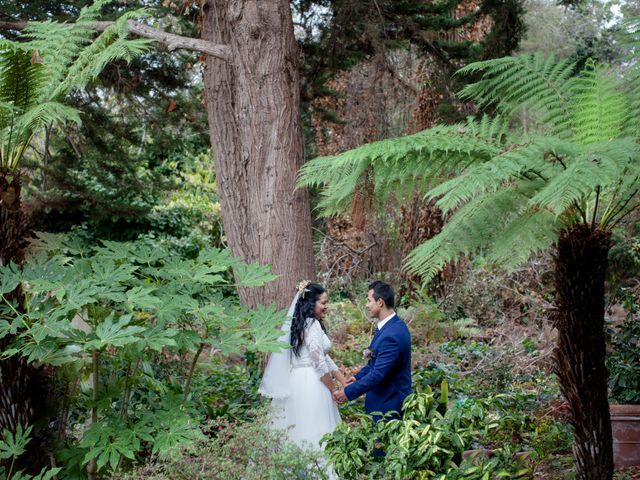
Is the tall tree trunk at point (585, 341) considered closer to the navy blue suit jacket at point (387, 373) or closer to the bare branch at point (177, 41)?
the navy blue suit jacket at point (387, 373)

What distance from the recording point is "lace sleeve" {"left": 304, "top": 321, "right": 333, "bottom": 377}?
5.54 meters

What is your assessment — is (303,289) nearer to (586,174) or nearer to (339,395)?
(339,395)

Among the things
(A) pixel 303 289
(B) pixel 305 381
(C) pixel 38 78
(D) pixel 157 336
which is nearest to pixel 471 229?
(A) pixel 303 289

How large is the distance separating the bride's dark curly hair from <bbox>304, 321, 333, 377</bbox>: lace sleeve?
2.2 inches

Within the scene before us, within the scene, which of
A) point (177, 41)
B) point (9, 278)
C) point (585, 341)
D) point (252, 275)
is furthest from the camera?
point (177, 41)

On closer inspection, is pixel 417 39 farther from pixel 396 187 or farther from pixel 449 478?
pixel 449 478

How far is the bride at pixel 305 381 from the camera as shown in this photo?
218 inches

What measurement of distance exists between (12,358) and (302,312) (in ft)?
6.73

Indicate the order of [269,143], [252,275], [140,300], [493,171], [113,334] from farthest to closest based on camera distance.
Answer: [269,143], [252,275], [140,300], [113,334], [493,171]

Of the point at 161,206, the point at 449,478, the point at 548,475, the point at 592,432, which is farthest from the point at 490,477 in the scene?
the point at 161,206

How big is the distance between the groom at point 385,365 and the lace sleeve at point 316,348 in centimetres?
34

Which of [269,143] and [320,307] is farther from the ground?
[269,143]

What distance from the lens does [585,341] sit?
4535 mm

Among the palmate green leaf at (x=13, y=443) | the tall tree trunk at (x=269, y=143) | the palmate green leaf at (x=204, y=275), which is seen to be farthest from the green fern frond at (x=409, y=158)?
the palmate green leaf at (x=13, y=443)
